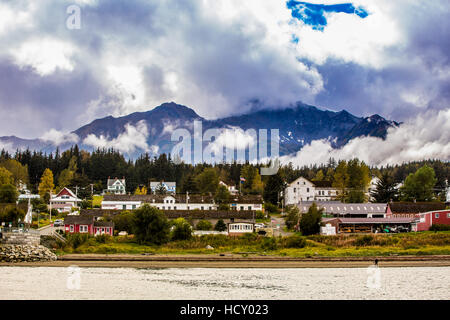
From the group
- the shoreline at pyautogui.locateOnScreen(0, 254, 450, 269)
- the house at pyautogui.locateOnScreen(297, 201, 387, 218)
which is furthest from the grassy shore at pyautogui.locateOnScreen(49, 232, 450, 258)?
the house at pyautogui.locateOnScreen(297, 201, 387, 218)

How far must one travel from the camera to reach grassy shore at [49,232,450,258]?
173 ft

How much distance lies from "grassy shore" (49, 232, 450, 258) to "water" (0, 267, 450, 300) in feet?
33.0

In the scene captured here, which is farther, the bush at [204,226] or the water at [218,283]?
the bush at [204,226]

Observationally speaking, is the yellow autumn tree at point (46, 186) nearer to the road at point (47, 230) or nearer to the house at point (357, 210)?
the road at point (47, 230)

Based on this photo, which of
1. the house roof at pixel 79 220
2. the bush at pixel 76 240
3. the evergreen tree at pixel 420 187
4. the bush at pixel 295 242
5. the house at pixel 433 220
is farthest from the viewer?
the evergreen tree at pixel 420 187

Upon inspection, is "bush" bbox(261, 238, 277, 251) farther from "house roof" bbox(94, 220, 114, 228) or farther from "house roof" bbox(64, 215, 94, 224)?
"house roof" bbox(64, 215, 94, 224)

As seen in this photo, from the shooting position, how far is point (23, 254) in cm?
4734

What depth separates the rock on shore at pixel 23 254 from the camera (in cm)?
4688

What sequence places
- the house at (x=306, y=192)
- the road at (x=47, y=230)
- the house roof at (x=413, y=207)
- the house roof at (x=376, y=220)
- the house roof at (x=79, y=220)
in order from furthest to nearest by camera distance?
1. the house at (x=306, y=192)
2. the house roof at (x=413, y=207)
3. the house roof at (x=376, y=220)
4. the house roof at (x=79, y=220)
5. the road at (x=47, y=230)

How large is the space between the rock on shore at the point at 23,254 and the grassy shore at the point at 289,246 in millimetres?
3874

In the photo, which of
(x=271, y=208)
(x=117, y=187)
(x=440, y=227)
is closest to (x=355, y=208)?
(x=440, y=227)

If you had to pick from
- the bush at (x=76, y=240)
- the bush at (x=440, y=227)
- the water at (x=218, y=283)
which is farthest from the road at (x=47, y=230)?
the bush at (x=440, y=227)

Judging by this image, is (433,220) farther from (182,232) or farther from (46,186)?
(46,186)
